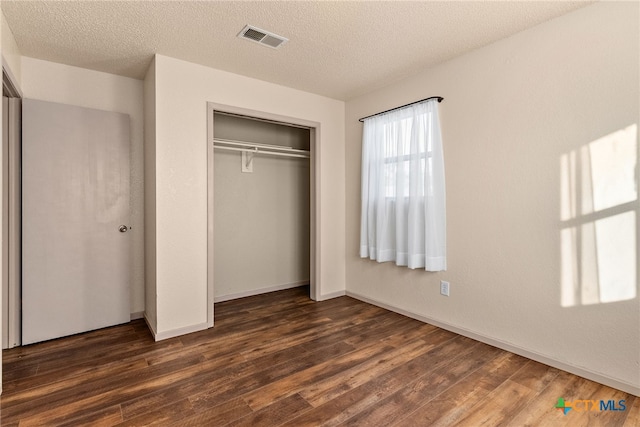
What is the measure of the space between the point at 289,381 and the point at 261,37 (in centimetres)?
252

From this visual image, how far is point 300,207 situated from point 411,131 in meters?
2.03

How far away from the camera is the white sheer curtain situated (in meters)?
3.06

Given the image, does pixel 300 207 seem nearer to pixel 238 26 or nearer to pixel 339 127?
pixel 339 127

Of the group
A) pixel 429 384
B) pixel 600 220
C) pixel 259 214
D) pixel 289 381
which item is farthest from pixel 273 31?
pixel 429 384

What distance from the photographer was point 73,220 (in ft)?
9.73

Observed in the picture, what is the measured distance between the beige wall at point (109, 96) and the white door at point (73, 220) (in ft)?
0.52

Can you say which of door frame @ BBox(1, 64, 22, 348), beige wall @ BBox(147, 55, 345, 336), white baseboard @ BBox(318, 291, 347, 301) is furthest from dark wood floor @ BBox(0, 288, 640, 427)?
white baseboard @ BBox(318, 291, 347, 301)

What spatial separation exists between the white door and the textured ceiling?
25.1 inches

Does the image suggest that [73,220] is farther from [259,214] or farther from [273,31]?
[273,31]

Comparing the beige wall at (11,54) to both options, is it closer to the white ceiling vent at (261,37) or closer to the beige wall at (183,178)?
the beige wall at (183,178)

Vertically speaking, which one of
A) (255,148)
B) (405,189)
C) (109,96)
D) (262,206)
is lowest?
(262,206)

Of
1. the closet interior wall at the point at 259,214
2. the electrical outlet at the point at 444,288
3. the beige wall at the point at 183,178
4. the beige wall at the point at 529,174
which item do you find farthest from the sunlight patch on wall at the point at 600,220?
the closet interior wall at the point at 259,214

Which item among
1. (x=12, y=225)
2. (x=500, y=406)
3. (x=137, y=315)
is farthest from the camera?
(x=137, y=315)

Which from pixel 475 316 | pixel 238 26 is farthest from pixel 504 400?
pixel 238 26
